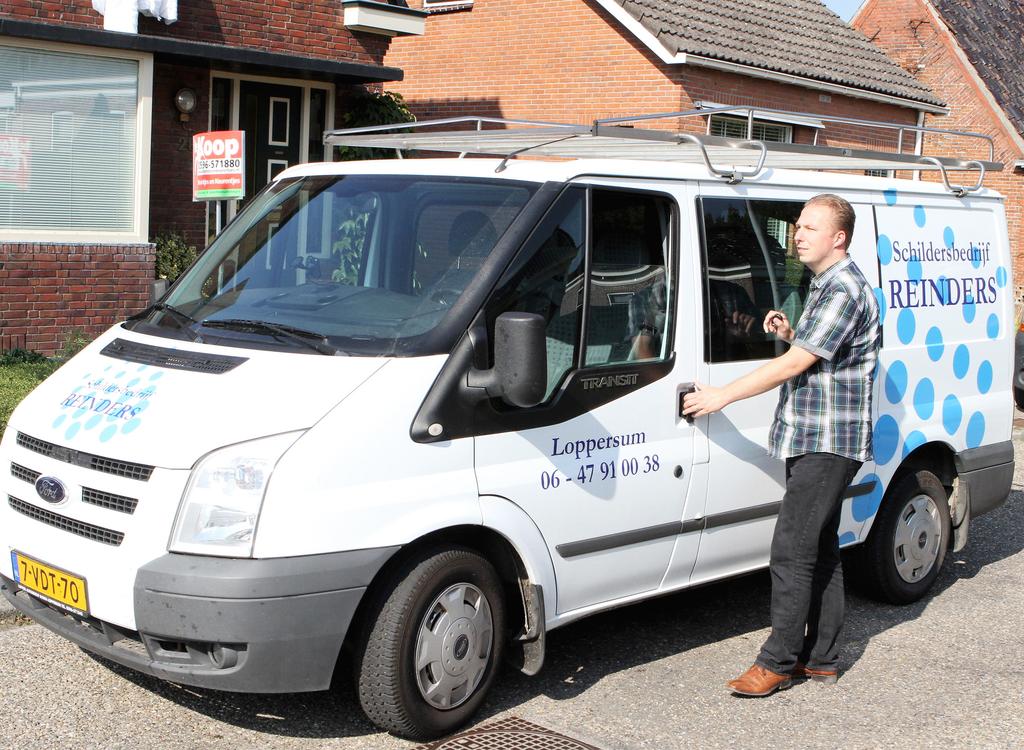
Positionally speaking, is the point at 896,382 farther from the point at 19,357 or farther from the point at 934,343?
the point at 19,357

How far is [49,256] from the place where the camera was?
12.0m

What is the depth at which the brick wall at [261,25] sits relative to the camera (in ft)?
40.3

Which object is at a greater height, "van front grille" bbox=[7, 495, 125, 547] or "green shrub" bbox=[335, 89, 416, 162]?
"green shrub" bbox=[335, 89, 416, 162]

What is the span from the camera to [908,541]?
20.7 ft

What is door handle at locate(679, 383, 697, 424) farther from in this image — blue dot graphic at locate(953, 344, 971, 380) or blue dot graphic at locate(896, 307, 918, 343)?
blue dot graphic at locate(953, 344, 971, 380)

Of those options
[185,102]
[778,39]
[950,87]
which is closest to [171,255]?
[185,102]

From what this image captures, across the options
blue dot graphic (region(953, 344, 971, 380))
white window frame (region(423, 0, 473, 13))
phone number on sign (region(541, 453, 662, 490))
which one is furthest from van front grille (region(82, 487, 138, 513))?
white window frame (region(423, 0, 473, 13))

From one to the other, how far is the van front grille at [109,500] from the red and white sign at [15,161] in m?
8.65

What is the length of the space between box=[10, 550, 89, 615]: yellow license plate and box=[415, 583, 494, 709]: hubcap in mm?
1142

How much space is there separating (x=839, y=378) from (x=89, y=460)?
283 centimetres

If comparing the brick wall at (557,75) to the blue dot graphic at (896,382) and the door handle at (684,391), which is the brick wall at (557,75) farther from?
the door handle at (684,391)

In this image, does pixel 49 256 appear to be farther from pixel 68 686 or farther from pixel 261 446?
pixel 261 446

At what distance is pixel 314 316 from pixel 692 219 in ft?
5.23

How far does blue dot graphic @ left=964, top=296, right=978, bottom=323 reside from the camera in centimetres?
646
